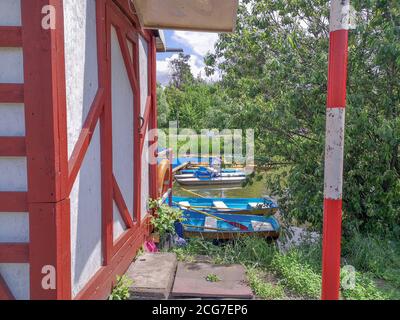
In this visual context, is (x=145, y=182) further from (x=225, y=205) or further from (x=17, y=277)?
(x=225, y=205)

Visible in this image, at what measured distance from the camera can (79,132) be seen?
2.50 meters

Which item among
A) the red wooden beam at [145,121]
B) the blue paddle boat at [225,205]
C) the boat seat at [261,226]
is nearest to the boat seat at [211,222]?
the blue paddle boat at [225,205]

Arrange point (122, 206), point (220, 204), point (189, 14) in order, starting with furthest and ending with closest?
point (220, 204), point (122, 206), point (189, 14)

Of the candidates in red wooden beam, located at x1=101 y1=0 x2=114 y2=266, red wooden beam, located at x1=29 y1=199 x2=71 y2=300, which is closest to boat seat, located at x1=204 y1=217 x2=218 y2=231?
red wooden beam, located at x1=101 y1=0 x2=114 y2=266

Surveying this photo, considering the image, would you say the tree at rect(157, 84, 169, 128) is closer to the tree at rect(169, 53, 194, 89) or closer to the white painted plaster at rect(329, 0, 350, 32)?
the tree at rect(169, 53, 194, 89)

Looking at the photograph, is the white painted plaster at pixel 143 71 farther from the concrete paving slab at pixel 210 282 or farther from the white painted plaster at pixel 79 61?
the concrete paving slab at pixel 210 282

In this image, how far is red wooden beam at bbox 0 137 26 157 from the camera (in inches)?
81.6

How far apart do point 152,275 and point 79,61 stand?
7.07ft

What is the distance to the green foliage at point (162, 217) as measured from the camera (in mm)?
5055

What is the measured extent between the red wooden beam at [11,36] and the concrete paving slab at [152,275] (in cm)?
227

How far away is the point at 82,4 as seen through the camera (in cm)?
258

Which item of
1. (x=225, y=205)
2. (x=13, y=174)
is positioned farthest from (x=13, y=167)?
(x=225, y=205)

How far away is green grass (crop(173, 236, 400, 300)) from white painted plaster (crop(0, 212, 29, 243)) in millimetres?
2269

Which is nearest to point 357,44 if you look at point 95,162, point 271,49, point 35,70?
point 271,49
